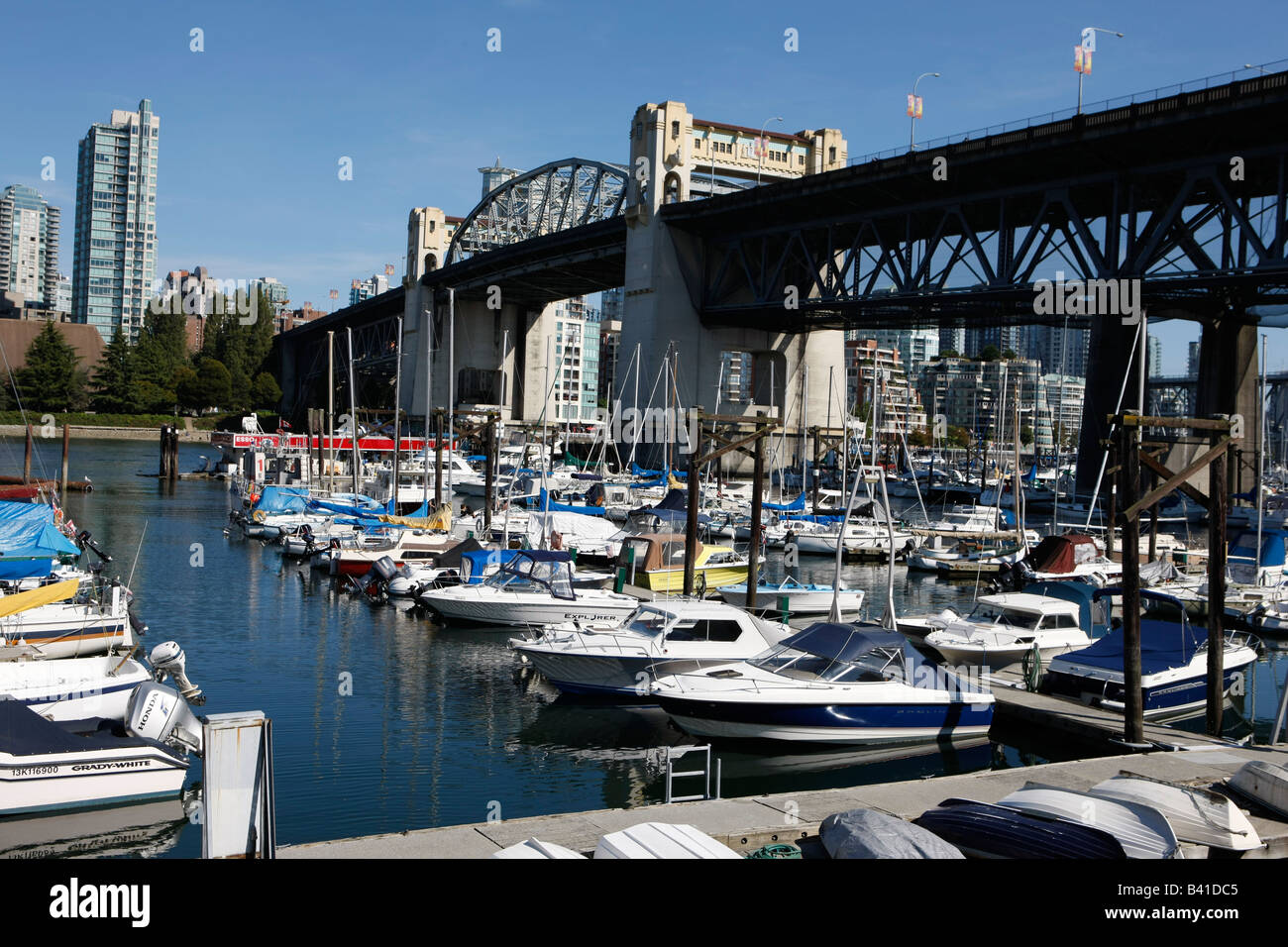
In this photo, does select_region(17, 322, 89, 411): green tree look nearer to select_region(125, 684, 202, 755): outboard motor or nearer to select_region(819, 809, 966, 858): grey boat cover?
select_region(125, 684, 202, 755): outboard motor

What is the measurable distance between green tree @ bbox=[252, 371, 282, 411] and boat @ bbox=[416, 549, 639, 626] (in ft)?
499

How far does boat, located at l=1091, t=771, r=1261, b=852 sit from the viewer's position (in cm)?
1223

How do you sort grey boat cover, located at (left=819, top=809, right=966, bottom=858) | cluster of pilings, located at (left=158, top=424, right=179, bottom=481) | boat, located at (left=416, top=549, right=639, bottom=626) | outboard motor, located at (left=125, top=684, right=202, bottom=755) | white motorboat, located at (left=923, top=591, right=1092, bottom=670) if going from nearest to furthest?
grey boat cover, located at (left=819, top=809, right=966, bottom=858)
outboard motor, located at (left=125, top=684, right=202, bottom=755)
white motorboat, located at (left=923, top=591, right=1092, bottom=670)
boat, located at (left=416, top=549, right=639, bottom=626)
cluster of pilings, located at (left=158, top=424, right=179, bottom=481)

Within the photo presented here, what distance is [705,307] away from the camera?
85688 mm

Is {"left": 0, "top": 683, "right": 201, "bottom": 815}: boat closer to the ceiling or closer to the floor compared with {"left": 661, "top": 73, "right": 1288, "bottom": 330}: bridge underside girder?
closer to the floor

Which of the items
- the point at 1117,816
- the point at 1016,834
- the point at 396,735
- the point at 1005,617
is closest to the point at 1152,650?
the point at 1005,617

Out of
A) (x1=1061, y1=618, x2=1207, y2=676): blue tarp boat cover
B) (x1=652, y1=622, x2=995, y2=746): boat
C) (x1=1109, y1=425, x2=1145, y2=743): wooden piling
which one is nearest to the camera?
(x1=1109, y1=425, x2=1145, y2=743): wooden piling

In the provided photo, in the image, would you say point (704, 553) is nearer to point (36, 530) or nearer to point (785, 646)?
point (785, 646)

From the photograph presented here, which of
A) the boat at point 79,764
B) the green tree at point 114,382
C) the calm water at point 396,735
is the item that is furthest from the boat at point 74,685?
the green tree at point 114,382

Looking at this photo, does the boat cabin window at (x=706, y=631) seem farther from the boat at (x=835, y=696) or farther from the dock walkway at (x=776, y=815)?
the dock walkway at (x=776, y=815)

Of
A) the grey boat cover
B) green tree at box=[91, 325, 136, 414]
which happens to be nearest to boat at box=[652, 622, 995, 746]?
the grey boat cover

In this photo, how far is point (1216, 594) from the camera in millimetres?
19797

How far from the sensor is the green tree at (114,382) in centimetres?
14950

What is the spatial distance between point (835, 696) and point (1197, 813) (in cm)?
711
